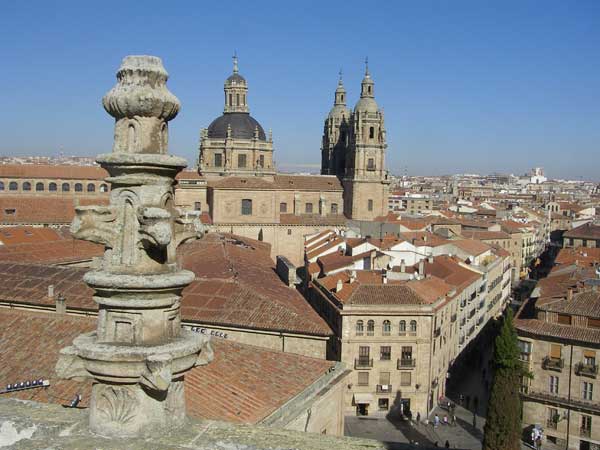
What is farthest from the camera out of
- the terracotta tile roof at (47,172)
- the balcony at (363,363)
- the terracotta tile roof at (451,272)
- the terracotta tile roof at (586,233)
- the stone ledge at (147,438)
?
the terracotta tile roof at (586,233)

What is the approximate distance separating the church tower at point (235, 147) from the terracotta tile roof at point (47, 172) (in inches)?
428

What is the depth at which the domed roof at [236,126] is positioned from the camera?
6400 cm

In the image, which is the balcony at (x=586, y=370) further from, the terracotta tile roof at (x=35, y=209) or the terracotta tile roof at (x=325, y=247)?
the terracotta tile roof at (x=35, y=209)

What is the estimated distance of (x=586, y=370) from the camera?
85.0 feet

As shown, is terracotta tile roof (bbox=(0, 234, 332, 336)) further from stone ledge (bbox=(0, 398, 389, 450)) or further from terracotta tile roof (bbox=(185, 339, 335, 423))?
stone ledge (bbox=(0, 398, 389, 450))

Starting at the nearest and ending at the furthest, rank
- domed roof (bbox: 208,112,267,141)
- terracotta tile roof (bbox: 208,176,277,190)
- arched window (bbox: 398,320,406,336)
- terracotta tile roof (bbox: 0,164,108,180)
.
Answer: arched window (bbox: 398,320,406,336) → terracotta tile roof (bbox: 0,164,108,180) → terracotta tile roof (bbox: 208,176,277,190) → domed roof (bbox: 208,112,267,141)

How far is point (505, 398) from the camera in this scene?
846 inches

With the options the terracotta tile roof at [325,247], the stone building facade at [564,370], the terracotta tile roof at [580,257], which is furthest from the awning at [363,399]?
the terracotta tile roof at [580,257]

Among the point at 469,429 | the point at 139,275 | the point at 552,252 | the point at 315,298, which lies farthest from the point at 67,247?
the point at 552,252

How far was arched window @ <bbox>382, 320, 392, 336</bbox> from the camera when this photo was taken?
28.8m

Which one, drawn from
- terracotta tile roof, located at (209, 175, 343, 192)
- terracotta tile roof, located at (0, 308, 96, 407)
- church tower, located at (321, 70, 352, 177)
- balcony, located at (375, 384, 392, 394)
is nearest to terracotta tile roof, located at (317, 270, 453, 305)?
balcony, located at (375, 384, 392, 394)

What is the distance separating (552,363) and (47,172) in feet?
Answer: 148

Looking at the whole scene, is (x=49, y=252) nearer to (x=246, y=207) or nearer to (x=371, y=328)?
(x=371, y=328)

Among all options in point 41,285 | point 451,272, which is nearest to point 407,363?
point 451,272
